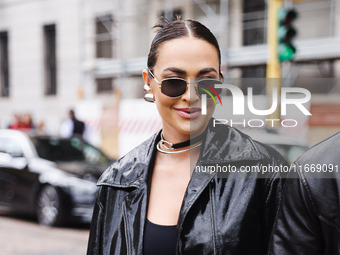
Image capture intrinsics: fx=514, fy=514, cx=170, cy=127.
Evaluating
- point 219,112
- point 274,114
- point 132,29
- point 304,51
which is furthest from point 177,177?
point 132,29

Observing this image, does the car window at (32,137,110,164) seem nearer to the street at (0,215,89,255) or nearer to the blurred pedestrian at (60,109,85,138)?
the street at (0,215,89,255)

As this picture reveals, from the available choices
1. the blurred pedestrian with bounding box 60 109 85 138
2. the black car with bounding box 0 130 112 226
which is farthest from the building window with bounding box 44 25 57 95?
the black car with bounding box 0 130 112 226

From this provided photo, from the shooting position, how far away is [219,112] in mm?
1897

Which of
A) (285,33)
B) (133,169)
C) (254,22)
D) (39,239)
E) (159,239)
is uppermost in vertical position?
(254,22)

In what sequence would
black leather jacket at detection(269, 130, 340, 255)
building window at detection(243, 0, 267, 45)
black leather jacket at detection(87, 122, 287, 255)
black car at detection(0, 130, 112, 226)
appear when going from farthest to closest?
building window at detection(243, 0, 267, 45), black car at detection(0, 130, 112, 226), black leather jacket at detection(87, 122, 287, 255), black leather jacket at detection(269, 130, 340, 255)

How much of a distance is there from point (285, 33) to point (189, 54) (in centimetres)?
693

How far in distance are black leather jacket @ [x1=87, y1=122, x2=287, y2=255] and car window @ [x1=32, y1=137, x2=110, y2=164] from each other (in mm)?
6648

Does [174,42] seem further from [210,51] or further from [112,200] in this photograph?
[112,200]

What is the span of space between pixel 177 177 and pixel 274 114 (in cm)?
44

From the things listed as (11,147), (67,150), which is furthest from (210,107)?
(11,147)

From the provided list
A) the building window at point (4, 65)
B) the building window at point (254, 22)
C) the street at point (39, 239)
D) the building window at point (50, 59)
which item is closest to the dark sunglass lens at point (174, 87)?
the street at point (39, 239)

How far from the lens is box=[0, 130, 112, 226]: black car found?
7656mm

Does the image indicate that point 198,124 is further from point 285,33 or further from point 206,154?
point 285,33

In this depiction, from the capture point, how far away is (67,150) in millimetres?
8844
